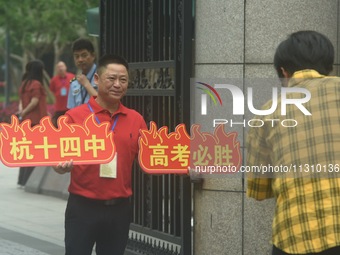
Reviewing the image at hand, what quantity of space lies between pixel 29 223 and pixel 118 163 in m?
6.47

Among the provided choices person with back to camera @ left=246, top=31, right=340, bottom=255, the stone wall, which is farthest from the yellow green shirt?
the stone wall

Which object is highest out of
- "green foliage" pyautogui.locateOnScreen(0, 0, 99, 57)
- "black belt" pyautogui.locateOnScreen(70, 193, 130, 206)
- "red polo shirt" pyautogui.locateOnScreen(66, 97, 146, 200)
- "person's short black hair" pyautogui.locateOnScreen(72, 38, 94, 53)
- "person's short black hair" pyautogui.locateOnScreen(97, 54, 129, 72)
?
"green foliage" pyautogui.locateOnScreen(0, 0, 99, 57)

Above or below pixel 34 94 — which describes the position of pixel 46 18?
above

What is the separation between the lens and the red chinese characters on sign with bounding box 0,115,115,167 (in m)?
6.08

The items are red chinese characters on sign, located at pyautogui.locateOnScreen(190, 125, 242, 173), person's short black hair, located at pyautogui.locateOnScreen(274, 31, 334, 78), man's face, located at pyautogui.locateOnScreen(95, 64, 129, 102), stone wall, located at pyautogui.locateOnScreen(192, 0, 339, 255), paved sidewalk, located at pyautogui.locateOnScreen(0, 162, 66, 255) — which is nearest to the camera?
person's short black hair, located at pyautogui.locateOnScreen(274, 31, 334, 78)

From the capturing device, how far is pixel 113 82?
6.30 m

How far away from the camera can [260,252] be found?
806 cm

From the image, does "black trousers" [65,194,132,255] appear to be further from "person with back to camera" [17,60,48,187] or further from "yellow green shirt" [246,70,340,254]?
"person with back to camera" [17,60,48,187]

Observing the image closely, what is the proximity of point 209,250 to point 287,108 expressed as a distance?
3.74m

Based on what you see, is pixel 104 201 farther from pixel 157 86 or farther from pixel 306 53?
pixel 157 86

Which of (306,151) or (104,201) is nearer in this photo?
(306,151)

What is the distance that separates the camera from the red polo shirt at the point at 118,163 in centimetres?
617

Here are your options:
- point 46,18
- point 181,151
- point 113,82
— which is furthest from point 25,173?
point 46,18

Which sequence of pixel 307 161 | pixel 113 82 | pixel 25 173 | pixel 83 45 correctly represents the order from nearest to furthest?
pixel 307 161, pixel 113 82, pixel 83 45, pixel 25 173
